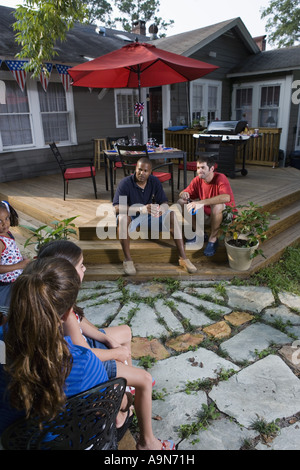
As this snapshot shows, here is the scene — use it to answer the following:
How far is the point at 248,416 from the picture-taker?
5.93 ft

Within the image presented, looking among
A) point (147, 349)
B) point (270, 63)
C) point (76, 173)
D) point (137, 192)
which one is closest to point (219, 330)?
point (147, 349)

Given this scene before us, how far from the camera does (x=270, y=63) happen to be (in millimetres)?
8789

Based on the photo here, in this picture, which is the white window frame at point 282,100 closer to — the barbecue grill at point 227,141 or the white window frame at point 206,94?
the white window frame at point 206,94

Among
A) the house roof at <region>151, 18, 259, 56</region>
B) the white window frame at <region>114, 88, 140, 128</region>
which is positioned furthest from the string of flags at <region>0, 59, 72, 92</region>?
the house roof at <region>151, 18, 259, 56</region>

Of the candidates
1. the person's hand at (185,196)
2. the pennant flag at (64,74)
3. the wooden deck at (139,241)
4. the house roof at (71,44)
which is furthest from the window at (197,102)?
the person's hand at (185,196)

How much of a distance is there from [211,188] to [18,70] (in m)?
4.72

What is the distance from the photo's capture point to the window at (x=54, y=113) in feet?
23.0

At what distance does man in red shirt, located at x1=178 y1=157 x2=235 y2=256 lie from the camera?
11.2ft

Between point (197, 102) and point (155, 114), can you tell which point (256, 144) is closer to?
point (197, 102)

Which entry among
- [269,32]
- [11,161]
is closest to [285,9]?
[269,32]

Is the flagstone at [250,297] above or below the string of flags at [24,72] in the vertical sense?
below

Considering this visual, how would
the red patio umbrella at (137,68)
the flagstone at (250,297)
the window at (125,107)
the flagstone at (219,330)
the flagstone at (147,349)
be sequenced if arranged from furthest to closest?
the window at (125,107) → the red patio umbrella at (137,68) → the flagstone at (250,297) → the flagstone at (219,330) → the flagstone at (147,349)

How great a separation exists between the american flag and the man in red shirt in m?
4.24

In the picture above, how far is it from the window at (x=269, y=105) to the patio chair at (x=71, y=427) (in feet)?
31.2
